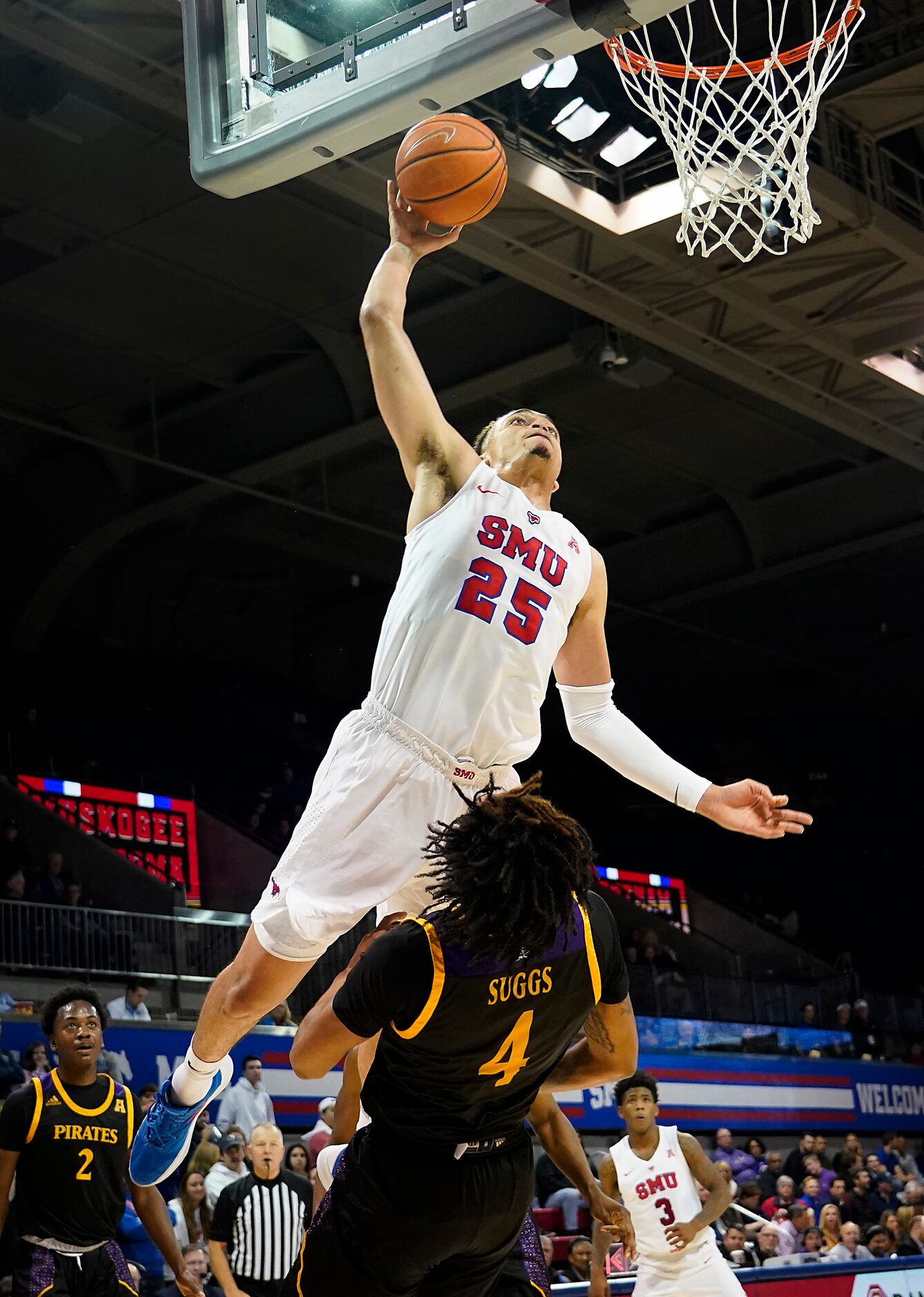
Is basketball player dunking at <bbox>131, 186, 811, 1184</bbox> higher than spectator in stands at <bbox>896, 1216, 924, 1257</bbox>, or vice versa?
basketball player dunking at <bbox>131, 186, 811, 1184</bbox>

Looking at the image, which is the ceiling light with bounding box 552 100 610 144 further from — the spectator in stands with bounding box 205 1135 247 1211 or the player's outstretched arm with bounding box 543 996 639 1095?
the player's outstretched arm with bounding box 543 996 639 1095

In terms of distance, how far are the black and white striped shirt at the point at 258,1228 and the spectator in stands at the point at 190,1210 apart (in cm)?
217

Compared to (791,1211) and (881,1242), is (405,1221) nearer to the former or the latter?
(881,1242)

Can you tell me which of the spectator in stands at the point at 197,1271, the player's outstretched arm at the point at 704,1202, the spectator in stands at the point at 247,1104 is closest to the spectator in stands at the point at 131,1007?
the spectator in stands at the point at 247,1104

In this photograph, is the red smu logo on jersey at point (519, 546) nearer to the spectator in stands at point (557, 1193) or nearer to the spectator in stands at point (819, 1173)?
the spectator in stands at point (557, 1193)

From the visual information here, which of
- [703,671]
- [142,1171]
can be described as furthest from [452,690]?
[703,671]

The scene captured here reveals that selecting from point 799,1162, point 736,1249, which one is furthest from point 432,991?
point 799,1162

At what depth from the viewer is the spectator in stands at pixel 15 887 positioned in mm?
15094

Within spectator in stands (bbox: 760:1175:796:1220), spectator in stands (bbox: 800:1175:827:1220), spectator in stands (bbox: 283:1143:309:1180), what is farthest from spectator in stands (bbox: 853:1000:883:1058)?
spectator in stands (bbox: 283:1143:309:1180)

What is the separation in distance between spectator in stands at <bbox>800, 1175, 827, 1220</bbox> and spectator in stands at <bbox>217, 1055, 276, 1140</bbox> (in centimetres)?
539

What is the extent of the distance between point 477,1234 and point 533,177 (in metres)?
9.03

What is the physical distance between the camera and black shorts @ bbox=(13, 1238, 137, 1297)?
18.7 ft

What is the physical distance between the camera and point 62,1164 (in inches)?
228

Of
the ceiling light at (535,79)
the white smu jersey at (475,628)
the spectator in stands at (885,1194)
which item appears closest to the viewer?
the white smu jersey at (475,628)
